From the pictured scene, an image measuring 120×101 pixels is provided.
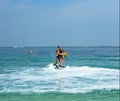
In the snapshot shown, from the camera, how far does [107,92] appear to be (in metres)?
15.9

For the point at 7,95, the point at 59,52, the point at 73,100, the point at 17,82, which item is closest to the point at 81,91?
the point at 73,100

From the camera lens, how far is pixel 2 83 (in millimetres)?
19469

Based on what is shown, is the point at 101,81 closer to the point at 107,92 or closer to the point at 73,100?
the point at 107,92

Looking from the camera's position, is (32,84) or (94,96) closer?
(94,96)

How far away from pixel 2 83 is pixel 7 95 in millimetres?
4274

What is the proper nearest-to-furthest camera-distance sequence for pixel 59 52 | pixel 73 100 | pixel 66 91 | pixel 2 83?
pixel 73 100, pixel 66 91, pixel 2 83, pixel 59 52

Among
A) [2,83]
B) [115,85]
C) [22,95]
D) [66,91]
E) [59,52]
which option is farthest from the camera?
[59,52]

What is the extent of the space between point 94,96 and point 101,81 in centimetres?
522

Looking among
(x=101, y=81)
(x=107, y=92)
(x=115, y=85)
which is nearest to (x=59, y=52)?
A: (x=101, y=81)

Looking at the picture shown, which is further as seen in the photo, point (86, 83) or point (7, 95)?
point (86, 83)

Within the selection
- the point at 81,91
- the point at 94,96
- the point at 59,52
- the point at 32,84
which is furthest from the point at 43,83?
the point at 59,52

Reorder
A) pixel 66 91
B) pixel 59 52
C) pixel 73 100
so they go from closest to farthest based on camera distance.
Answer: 1. pixel 73 100
2. pixel 66 91
3. pixel 59 52

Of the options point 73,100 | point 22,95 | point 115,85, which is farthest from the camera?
point 115,85

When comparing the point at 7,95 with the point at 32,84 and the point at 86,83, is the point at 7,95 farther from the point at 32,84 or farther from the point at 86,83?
the point at 86,83
